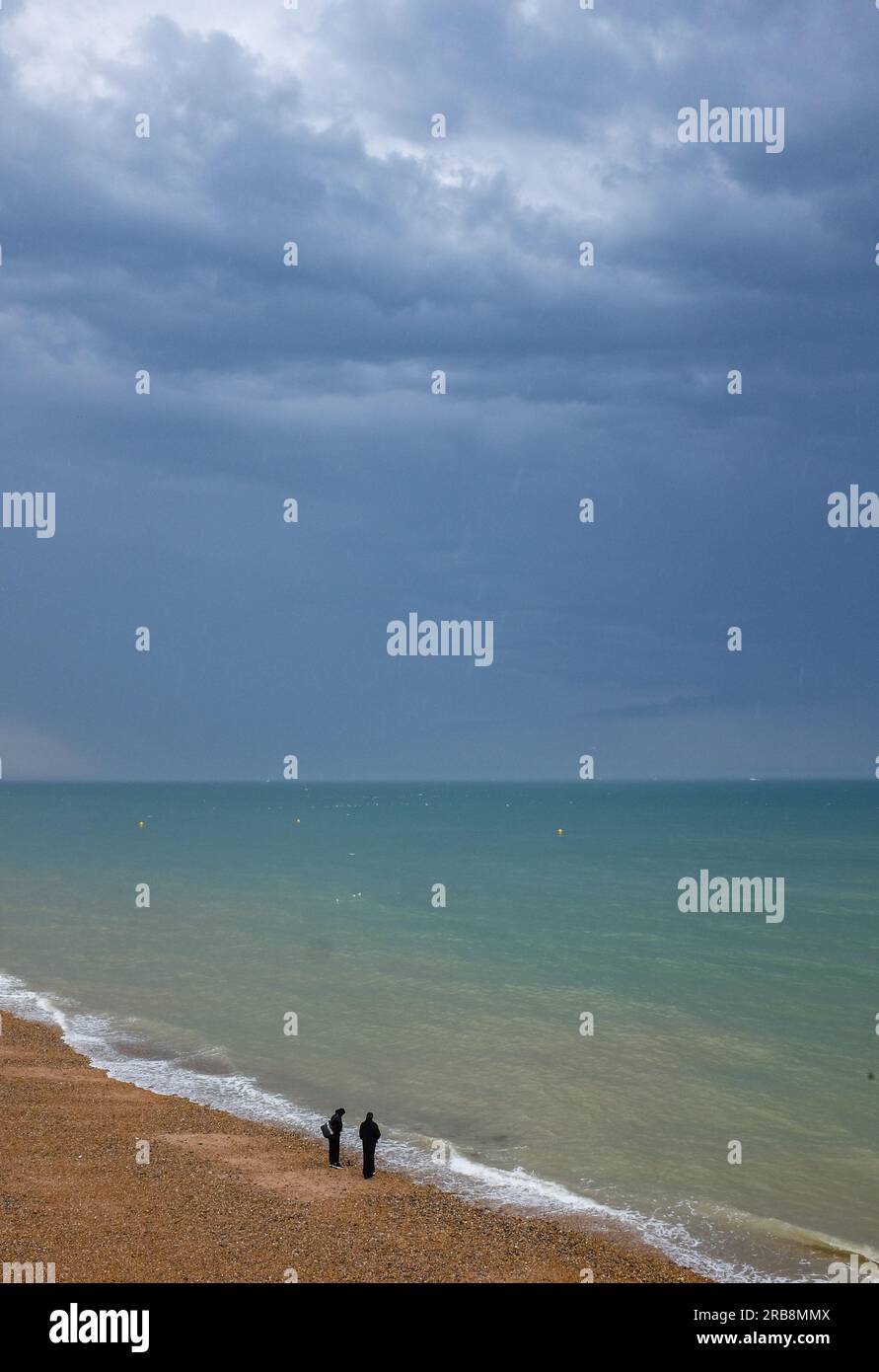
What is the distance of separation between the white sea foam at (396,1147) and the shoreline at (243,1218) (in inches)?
20.7

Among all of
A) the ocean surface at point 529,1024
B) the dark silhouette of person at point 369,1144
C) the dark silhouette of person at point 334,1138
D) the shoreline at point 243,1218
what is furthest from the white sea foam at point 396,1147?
the dark silhouette of person at point 334,1138

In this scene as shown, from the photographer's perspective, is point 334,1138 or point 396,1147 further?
point 396,1147

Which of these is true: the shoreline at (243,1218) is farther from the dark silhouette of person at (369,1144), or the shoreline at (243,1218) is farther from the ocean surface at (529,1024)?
the ocean surface at (529,1024)

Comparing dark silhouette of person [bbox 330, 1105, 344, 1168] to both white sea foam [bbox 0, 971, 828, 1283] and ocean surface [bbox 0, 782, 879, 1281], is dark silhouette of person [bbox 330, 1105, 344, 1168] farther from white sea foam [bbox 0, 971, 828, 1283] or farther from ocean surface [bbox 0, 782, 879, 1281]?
ocean surface [bbox 0, 782, 879, 1281]

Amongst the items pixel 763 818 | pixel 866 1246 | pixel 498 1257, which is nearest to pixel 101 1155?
pixel 498 1257

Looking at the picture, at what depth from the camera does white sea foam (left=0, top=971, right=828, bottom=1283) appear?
17.2 meters

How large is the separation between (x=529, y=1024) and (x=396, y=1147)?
37.2 feet

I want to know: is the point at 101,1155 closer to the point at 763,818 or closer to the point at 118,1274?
the point at 118,1274

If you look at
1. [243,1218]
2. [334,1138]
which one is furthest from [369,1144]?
[243,1218]

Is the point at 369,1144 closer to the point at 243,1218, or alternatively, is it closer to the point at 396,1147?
Result: the point at 396,1147

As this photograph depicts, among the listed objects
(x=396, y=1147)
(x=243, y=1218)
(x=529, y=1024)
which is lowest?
(x=396, y=1147)

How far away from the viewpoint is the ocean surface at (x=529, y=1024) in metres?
19.9

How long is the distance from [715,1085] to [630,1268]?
11.2 meters

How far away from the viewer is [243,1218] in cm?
1695
